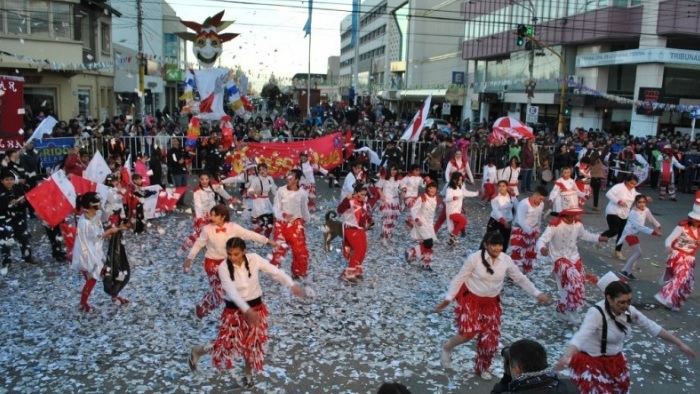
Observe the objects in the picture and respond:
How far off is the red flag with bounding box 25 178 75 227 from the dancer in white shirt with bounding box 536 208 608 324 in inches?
275

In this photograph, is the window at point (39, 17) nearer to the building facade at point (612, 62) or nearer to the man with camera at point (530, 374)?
the building facade at point (612, 62)

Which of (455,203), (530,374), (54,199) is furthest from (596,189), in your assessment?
(530,374)

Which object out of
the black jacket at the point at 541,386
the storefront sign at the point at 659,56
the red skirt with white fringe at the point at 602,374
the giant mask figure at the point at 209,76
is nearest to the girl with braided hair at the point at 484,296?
the red skirt with white fringe at the point at 602,374

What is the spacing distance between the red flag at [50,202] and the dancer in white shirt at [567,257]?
6988 millimetres

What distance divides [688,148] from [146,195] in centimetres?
1753

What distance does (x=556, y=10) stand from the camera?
38.8 meters

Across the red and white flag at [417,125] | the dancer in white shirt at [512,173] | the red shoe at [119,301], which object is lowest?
the red shoe at [119,301]

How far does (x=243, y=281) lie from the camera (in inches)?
206

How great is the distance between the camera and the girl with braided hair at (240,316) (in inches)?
204

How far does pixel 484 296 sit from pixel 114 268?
4498 mm

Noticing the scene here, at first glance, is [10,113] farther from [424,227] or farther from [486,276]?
[486,276]

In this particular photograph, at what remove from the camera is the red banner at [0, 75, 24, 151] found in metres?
10.5

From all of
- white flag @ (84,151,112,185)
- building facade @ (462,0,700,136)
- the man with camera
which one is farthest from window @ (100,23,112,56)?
the man with camera

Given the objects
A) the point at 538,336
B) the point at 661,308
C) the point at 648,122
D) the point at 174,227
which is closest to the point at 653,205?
the point at 661,308
